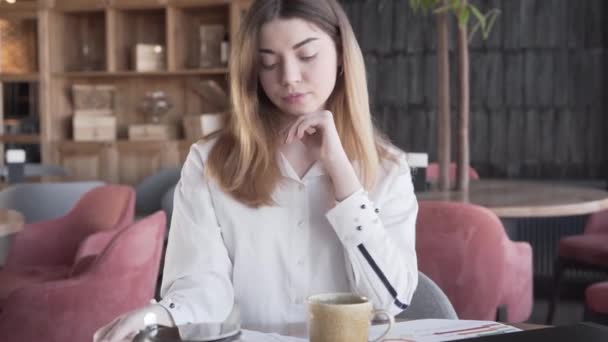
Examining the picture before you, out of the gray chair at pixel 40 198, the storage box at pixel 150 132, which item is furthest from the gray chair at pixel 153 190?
the storage box at pixel 150 132

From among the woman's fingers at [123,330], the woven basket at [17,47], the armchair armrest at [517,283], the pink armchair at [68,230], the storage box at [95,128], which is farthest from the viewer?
the woven basket at [17,47]

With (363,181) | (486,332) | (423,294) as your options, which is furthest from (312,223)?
(486,332)

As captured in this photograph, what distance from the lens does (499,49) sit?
15.3 feet

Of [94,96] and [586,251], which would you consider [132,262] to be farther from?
[94,96]

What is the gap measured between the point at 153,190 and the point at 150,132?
3.77ft

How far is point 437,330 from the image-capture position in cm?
106

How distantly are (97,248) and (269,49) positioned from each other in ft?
5.95

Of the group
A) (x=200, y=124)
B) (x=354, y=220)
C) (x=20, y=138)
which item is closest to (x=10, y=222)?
(x=354, y=220)

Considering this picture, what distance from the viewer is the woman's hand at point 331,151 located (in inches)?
49.9

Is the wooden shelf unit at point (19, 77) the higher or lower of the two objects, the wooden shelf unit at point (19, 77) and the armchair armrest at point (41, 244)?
the higher

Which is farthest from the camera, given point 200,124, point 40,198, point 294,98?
point 200,124

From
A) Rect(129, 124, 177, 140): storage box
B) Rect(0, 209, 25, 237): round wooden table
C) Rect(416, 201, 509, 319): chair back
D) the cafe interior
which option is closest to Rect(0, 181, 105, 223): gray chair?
the cafe interior

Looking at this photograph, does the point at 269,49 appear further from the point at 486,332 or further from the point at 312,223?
the point at 486,332

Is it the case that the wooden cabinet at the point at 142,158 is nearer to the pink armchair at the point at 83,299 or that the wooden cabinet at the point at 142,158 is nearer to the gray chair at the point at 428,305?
the pink armchair at the point at 83,299
